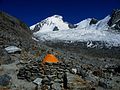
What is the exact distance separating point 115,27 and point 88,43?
37.8 m

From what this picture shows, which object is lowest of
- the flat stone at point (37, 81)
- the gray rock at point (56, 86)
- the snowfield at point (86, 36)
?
the gray rock at point (56, 86)

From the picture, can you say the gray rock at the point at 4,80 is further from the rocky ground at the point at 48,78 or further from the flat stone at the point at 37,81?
the flat stone at the point at 37,81

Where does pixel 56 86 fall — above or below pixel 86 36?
below

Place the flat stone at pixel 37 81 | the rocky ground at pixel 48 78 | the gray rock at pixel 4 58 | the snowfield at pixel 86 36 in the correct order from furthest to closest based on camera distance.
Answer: the snowfield at pixel 86 36 < the gray rock at pixel 4 58 < the flat stone at pixel 37 81 < the rocky ground at pixel 48 78

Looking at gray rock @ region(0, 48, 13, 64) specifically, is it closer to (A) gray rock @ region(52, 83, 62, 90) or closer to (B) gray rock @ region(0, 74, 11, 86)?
(B) gray rock @ region(0, 74, 11, 86)

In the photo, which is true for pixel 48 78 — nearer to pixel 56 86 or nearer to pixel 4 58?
pixel 56 86

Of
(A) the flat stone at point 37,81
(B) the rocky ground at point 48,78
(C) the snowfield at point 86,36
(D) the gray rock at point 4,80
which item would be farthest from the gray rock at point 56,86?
(C) the snowfield at point 86,36

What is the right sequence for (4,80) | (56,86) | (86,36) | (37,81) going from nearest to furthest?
(56,86), (4,80), (37,81), (86,36)

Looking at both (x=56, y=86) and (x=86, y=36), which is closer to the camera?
(x=56, y=86)

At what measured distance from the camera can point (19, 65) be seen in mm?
25594

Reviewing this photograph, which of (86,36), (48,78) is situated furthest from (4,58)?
(86,36)

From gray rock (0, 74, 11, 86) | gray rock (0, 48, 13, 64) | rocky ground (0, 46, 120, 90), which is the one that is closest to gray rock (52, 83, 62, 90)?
rocky ground (0, 46, 120, 90)

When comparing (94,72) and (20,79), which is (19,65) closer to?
(20,79)

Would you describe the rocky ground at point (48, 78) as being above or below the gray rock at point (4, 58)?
below
